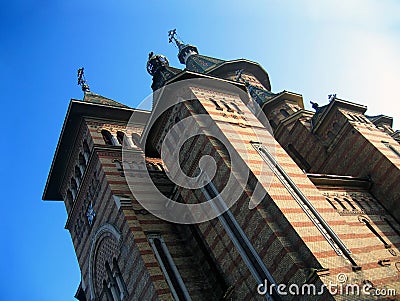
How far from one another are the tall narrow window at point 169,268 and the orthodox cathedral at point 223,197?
0.05m

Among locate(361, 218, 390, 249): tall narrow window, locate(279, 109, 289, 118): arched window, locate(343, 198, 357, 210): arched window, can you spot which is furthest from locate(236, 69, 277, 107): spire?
locate(361, 218, 390, 249): tall narrow window

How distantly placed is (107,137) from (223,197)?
8.20 m

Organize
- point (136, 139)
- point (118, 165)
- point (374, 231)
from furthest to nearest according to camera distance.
→ point (136, 139)
point (118, 165)
point (374, 231)

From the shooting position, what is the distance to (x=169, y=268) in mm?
14734

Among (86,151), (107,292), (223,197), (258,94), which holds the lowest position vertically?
(223,197)

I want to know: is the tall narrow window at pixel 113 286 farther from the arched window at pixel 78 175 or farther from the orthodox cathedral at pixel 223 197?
the arched window at pixel 78 175

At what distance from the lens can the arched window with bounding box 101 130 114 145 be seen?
1975cm

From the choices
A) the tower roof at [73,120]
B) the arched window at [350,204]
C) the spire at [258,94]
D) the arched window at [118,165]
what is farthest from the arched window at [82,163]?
the arched window at [350,204]

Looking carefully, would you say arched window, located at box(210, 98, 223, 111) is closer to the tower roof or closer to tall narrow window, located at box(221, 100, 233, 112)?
tall narrow window, located at box(221, 100, 233, 112)

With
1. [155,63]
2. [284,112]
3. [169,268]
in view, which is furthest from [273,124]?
[169,268]

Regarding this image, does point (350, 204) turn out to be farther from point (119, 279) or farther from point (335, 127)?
point (119, 279)

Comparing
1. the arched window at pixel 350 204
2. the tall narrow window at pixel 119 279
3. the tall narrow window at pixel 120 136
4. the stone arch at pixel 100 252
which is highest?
the tall narrow window at pixel 120 136

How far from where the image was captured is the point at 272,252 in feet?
39.3

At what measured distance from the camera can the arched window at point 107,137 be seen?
19.8 m
